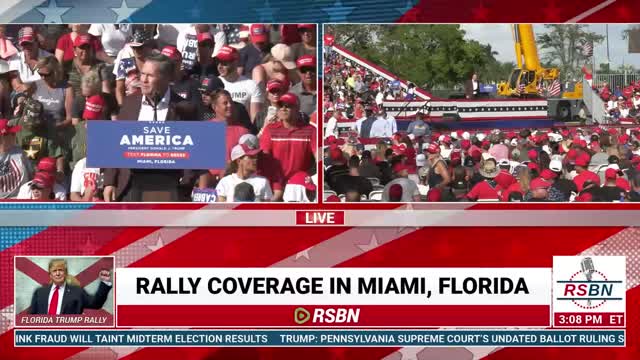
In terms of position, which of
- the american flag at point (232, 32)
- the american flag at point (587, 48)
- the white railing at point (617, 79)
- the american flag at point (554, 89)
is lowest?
the american flag at point (554, 89)

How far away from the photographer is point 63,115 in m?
5.05

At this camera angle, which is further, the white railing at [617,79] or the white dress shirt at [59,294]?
the white dress shirt at [59,294]

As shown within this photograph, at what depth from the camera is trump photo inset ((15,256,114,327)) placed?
16.8ft

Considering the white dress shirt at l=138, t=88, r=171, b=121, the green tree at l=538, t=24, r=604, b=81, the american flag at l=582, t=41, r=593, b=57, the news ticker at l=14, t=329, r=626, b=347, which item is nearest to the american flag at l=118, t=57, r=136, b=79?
the white dress shirt at l=138, t=88, r=171, b=121

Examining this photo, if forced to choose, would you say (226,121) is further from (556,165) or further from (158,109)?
(556,165)

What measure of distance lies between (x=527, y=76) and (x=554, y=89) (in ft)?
0.55

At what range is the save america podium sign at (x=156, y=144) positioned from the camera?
16.5ft

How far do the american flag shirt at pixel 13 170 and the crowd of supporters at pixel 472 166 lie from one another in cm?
170

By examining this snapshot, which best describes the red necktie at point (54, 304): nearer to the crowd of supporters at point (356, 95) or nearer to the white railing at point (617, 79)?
the crowd of supporters at point (356, 95)

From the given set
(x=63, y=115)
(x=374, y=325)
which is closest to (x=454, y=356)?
(x=374, y=325)

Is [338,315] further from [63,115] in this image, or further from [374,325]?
[63,115]

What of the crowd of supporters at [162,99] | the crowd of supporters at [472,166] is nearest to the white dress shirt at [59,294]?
the crowd of supporters at [162,99]

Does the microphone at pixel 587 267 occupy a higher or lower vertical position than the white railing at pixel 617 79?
lower

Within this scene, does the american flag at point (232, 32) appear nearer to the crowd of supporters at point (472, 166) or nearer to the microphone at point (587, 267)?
the crowd of supporters at point (472, 166)
